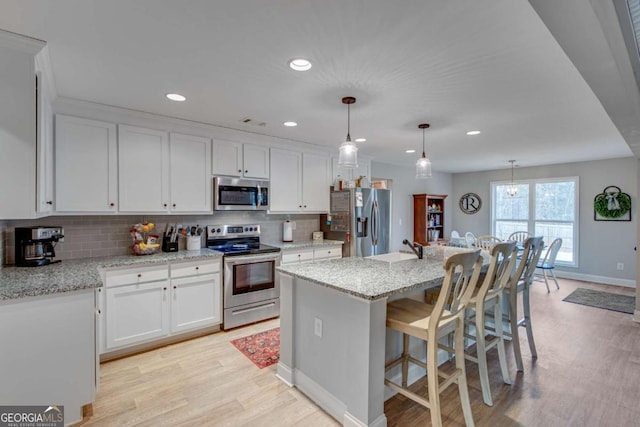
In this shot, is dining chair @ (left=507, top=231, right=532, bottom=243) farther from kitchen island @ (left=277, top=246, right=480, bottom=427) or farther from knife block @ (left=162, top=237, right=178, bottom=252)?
knife block @ (left=162, top=237, right=178, bottom=252)

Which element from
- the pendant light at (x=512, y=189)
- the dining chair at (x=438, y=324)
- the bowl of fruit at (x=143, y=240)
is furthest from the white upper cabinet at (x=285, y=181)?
the pendant light at (x=512, y=189)

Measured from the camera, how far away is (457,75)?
2.20 metres

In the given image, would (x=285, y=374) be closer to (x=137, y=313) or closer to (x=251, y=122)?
(x=137, y=313)

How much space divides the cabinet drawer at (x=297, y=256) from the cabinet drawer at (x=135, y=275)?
1407 millimetres

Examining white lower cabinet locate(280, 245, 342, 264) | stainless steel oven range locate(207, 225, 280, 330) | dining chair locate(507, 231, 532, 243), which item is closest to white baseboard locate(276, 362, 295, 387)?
stainless steel oven range locate(207, 225, 280, 330)

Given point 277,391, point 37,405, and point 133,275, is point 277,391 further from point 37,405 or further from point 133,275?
point 133,275

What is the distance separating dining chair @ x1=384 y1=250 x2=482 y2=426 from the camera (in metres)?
1.66

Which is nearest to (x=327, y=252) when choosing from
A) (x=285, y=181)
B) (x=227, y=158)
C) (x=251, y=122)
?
(x=285, y=181)

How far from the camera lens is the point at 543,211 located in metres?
6.52

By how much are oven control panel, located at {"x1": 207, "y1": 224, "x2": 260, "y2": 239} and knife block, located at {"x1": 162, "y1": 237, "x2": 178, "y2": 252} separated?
45 centimetres

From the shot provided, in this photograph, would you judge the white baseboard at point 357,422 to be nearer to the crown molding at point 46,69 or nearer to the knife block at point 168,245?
the knife block at point 168,245

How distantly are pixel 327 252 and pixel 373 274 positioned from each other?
7.60 ft

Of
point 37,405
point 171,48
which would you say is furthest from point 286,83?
point 37,405

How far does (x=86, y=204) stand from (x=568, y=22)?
366cm
